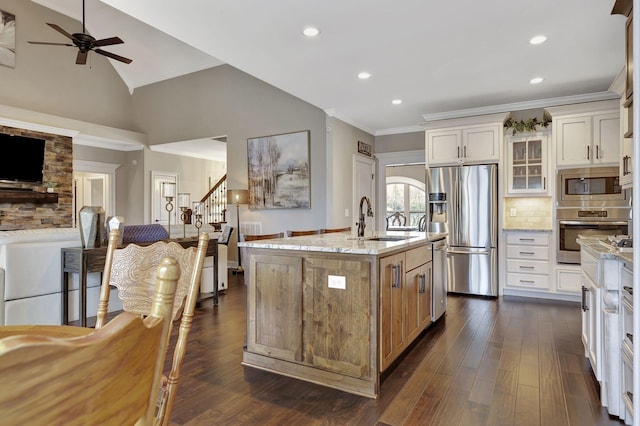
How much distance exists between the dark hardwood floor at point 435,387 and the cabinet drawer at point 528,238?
1.58 m

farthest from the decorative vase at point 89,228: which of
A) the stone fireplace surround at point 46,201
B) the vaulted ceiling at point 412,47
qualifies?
the stone fireplace surround at point 46,201

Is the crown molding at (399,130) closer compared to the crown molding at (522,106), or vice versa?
the crown molding at (522,106)

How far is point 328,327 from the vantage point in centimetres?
247

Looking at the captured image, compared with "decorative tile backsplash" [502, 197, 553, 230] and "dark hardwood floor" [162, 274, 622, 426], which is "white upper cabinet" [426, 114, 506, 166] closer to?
"decorative tile backsplash" [502, 197, 553, 230]

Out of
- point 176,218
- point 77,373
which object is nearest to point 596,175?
point 77,373

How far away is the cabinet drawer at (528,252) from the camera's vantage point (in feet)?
15.8

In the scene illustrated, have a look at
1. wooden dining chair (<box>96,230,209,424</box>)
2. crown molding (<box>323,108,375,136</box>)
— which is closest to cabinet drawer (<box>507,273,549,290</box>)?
crown molding (<box>323,108,375,136</box>)

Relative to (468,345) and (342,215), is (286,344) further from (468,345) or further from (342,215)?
(342,215)

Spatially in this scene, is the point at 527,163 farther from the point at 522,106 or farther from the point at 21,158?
the point at 21,158

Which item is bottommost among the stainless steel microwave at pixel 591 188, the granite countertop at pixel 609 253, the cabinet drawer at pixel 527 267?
the cabinet drawer at pixel 527 267

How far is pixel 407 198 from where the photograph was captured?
11.4 meters

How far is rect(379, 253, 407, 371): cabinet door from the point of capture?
2.40 metres

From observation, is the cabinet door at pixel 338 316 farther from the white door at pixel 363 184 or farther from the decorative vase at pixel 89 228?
the white door at pixel 363 184

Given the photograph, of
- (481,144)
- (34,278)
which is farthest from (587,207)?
(34,278)
